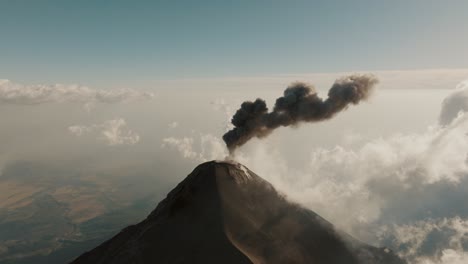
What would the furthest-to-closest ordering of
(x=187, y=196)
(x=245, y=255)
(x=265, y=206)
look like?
(x=265, y=206) → (x=187, y=196) → (x=245, y=255)

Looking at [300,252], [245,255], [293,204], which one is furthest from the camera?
[293,204]

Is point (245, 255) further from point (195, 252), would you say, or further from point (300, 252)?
point (300, 252)

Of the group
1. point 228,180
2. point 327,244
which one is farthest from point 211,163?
point 327,244

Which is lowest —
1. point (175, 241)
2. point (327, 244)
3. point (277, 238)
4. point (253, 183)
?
point (327, 244)

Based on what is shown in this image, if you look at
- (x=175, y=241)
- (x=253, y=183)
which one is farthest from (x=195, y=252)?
(x=253, y=183)

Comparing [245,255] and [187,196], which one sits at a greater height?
[187,196]

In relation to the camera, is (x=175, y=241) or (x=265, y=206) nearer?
(x=175, y=241)
